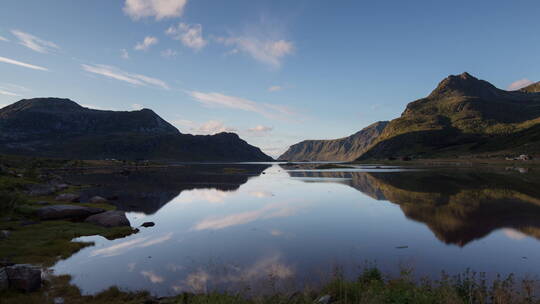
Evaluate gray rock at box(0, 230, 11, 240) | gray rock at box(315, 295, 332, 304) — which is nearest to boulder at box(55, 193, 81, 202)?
gray rock at box(0, 230, 11, 240)

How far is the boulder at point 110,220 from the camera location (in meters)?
33.2

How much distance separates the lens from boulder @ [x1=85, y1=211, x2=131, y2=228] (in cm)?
3316

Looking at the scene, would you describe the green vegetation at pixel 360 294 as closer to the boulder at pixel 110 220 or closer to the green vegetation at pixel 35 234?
the green vegetation at pixel 35 234

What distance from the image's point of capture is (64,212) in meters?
36.9

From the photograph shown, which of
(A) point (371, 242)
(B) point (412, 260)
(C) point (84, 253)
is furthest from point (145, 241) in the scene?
(B) point (412, 260)

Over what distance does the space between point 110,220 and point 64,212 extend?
27.7ft

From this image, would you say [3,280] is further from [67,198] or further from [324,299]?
[67,198]

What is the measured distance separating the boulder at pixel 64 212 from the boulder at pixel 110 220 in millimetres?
3442

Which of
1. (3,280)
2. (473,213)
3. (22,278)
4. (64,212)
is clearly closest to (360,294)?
(22,278)

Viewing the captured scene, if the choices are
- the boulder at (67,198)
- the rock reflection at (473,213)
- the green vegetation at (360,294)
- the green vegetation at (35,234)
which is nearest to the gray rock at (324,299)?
the green vegetation at (360,294)

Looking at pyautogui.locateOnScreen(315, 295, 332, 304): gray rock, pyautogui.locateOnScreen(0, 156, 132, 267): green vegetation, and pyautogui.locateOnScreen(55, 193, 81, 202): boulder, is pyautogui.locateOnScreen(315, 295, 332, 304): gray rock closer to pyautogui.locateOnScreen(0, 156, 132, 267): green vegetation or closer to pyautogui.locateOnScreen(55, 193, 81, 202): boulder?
pyautogui.locateOnScreen(0, 156, 132, 267): green vegetation

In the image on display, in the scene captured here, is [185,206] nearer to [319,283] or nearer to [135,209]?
[135,209]

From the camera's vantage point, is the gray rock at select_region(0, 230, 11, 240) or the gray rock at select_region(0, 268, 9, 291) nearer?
the gray rock at select_region(0, 268, 9, 291)

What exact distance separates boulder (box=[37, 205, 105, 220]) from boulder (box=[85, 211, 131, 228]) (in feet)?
11.3
